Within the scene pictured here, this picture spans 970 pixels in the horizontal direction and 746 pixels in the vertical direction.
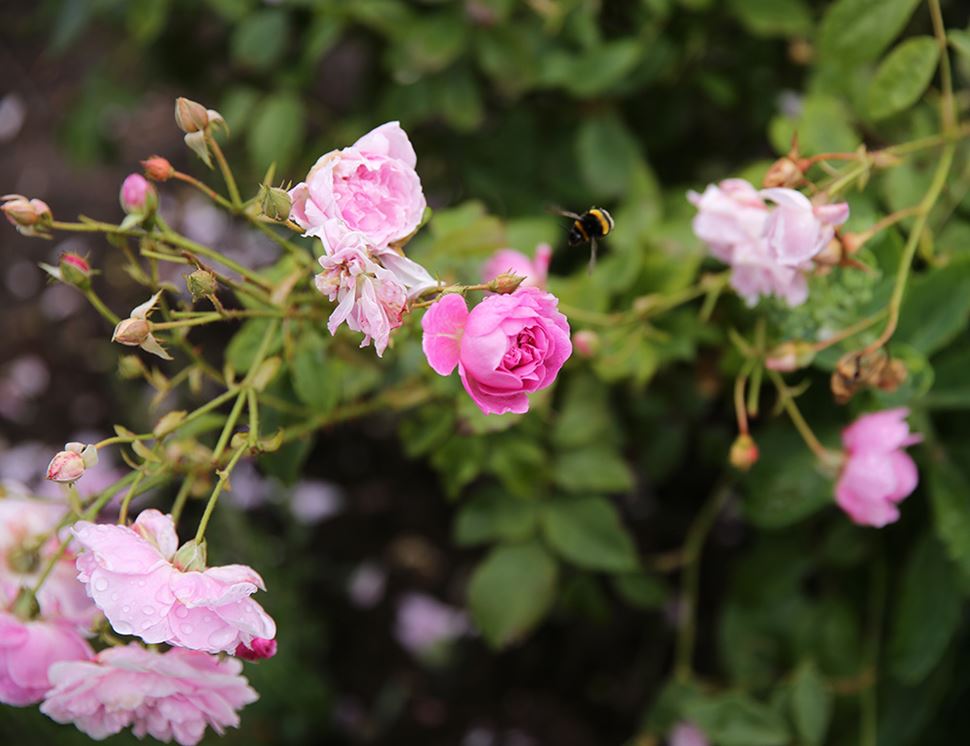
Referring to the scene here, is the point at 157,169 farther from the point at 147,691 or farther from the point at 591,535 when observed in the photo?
the point at 591,535

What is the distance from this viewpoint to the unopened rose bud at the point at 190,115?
0.74 metres

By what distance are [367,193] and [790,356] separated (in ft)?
1.43

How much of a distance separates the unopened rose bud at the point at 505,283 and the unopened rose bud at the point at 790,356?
320mm

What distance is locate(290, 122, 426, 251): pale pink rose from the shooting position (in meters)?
0.67

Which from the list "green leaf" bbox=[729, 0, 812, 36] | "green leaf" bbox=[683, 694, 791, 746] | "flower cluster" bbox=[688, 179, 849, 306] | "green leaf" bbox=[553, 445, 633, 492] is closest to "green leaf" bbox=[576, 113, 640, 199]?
"green leaf" bbox=[729, 0, 812, 36]

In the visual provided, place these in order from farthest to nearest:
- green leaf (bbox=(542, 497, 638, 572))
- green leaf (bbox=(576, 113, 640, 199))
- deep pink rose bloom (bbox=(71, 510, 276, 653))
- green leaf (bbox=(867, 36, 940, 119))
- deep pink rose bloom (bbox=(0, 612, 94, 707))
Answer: green leaf (bbox=(576, 113, 640, 199)) → green leaf (bbox=(542, 497, 638, 572)) → green leaf (bbox=(867, 36, 940, 119)) → deep pink rose bloom (bbox=(0, 612, 94, 707)) → deep pink rose bloom (bbox=(71, 510, 276, 653))

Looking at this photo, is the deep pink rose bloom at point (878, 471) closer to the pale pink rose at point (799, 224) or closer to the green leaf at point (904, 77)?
the pale pink rose at point (799, 224)

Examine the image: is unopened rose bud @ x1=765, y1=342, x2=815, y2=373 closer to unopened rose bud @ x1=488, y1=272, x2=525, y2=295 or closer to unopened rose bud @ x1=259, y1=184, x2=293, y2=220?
unopened rose bud @ x1=488, y1=272, x2=525, y2=295

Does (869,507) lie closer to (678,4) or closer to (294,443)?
(294,443)

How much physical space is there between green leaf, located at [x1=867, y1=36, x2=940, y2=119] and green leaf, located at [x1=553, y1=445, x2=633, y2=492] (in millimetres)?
524

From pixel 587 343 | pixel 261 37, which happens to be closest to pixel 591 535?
pixel 587 343

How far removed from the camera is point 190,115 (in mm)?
747

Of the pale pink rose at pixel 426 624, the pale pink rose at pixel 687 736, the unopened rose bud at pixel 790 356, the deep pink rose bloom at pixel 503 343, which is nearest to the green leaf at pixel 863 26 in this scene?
the unopened rose bud at pixel 790 356

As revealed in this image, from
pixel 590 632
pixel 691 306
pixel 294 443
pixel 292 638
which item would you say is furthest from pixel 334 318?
pixel 590 632
